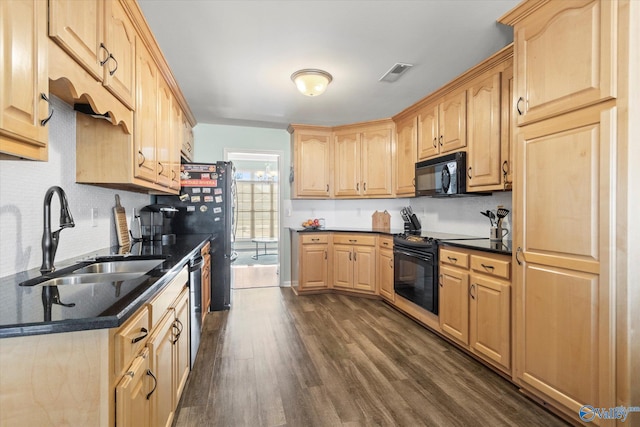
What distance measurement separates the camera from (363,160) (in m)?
4.31

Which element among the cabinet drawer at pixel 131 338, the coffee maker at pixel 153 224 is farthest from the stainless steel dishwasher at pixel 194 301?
the cabinet drawer at pixel 131 338

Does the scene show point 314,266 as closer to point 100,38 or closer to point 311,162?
point 311,162

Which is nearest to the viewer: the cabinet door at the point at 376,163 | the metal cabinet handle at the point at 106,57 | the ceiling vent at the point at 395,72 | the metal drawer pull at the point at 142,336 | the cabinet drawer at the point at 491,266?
the metal drawer pull at the point at 142,336

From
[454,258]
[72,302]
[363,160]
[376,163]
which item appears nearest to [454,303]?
[454,258]

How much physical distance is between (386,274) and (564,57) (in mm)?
2729

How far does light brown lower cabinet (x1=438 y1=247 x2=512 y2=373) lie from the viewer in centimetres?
211

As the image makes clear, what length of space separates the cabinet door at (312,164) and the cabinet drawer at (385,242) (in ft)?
3.44

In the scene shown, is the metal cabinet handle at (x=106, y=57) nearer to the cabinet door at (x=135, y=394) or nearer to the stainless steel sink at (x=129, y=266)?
the stainless steel sink at (x=129, y=266)

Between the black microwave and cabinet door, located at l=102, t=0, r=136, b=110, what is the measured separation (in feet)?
8.65

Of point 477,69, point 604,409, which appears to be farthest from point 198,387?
Result: point 477,69

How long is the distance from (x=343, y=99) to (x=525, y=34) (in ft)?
6.34

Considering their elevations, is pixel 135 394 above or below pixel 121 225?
below

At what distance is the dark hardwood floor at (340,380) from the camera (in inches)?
69.6

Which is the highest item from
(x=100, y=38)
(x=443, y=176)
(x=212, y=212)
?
(x=100, y=38)
